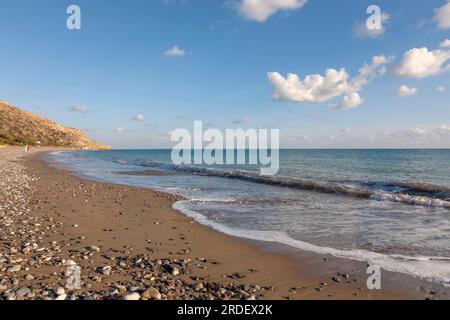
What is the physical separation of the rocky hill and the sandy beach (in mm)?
117796

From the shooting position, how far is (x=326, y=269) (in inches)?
286

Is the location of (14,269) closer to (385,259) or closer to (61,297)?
(61,297)

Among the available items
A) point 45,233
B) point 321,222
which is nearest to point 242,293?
point 45,233

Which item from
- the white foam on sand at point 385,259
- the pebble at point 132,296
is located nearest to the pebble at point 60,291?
the pebble at point 132,296

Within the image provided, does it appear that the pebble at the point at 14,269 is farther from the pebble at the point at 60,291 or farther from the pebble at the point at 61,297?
the pebble at the point at 61,297

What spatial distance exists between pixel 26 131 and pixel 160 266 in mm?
152628

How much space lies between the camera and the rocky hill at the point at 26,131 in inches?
4678

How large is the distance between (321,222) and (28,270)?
969cm

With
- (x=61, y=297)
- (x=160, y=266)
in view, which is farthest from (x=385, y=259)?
(x=61, y=297)

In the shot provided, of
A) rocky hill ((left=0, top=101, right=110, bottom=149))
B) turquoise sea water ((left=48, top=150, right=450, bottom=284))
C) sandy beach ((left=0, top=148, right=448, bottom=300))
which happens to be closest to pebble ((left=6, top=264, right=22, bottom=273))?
sandy beach ((left=0, top=148, right=448, bottom=300))

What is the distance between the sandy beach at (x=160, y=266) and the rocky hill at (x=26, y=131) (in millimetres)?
117796
